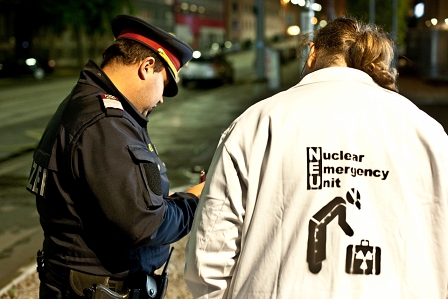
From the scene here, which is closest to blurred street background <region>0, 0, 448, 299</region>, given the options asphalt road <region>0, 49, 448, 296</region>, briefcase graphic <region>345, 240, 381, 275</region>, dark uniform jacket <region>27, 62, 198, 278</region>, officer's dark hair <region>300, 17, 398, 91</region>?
asphalt road <region>0, 49, 448, 296</region>

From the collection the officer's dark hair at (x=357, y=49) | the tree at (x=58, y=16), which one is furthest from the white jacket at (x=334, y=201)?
the tree at (x=58, y=16)

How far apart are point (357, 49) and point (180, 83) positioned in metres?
26.8

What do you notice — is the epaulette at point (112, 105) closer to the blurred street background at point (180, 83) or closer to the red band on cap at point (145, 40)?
the red band on cap at point (145, 40)

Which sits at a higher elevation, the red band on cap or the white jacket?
the red band on cap

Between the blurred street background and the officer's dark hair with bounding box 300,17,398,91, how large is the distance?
0.18 metres

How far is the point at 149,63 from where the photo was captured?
2414 mm

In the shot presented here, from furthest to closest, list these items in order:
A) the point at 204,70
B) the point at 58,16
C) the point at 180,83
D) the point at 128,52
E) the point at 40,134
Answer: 1. the point at 58,16
2. the point at 180,83
3. the point at 204,70
4. the point at 40,134
5. the point at 128,52

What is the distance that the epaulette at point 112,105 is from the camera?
2.21 metres

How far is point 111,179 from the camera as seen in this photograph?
2.12 metres

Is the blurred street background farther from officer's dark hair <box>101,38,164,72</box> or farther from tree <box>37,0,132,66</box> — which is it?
officer's dark hair <box>101,38,164,72</box>

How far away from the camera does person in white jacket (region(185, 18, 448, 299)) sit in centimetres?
179

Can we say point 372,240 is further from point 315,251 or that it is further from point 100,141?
point 100,141

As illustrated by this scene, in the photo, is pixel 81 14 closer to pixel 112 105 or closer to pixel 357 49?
pixel 112 105

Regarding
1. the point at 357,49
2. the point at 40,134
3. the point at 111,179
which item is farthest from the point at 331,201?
the point at 40,134
